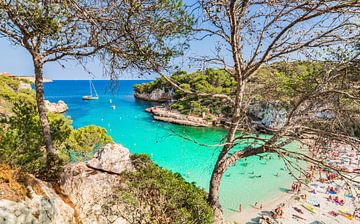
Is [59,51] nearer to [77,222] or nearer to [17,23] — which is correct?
[17,23]

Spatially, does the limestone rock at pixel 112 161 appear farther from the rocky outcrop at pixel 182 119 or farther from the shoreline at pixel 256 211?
the rocky outcrop at pixel 182 119

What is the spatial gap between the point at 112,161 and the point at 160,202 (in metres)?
1.84

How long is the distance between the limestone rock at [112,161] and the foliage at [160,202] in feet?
1.43

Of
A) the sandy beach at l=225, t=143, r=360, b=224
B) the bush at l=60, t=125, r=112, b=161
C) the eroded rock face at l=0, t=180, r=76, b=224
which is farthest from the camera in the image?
the sandy beach at l=225, t=143, r=360, b=224

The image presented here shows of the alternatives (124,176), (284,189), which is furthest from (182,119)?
(124,176)

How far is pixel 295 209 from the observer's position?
33.4 ft

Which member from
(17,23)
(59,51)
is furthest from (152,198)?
(17,23)

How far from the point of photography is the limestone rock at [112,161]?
15.1 ft

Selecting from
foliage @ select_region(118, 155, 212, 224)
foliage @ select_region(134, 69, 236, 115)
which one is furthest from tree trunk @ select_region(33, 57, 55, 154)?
foliage @ select_region(134, 69, 236, 115)

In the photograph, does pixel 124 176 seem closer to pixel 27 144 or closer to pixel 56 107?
pixel 27 144

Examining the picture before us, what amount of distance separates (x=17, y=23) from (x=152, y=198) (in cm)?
354

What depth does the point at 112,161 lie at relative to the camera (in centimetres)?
476

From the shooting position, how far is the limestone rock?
4.61 metres

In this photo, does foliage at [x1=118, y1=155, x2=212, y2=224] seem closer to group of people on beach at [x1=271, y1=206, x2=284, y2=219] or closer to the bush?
the bush
